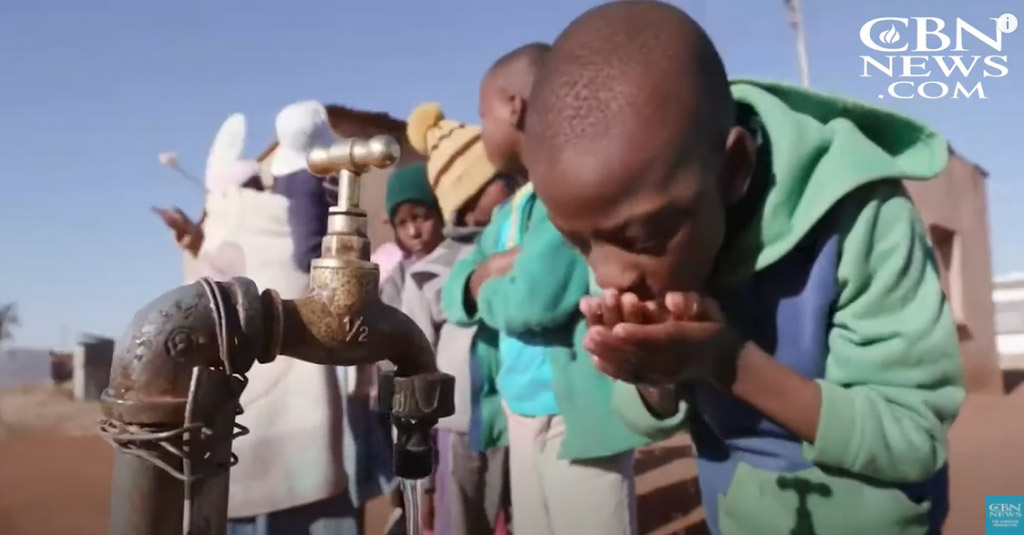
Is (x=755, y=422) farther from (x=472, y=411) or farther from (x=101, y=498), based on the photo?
(x=101, y=498)

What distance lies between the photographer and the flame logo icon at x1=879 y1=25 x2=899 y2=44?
2.93 ft

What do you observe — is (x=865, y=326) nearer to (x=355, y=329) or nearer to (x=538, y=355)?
(x=355, y=329)

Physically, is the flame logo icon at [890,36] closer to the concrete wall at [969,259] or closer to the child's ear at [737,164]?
the concrete wall at [969,259]

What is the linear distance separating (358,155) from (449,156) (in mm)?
607

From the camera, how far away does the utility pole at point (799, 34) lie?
948 millimetres

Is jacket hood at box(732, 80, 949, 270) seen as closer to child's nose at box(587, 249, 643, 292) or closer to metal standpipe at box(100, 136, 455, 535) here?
child's nose at box(587, 249, 643, 292)

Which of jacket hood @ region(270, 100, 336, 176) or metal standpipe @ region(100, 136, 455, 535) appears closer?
metal standpipe @ region(100, 136, 455, 535)

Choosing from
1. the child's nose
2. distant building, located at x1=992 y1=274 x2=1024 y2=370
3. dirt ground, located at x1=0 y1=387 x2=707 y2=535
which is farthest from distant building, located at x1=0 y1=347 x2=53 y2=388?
distant building, located at x1=992 y1=274 x2=1024 y2=370

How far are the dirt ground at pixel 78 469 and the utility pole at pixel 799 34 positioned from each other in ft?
1.73

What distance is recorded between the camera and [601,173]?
1.22 feet

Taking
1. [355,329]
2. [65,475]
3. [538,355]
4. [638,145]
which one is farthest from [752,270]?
[65,475]

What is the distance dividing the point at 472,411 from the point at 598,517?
0.79 ft

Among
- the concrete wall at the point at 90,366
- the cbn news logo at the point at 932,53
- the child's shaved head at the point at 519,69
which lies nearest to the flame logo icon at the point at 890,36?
the cbn news logo at the point at 932,53

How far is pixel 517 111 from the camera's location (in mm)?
694
